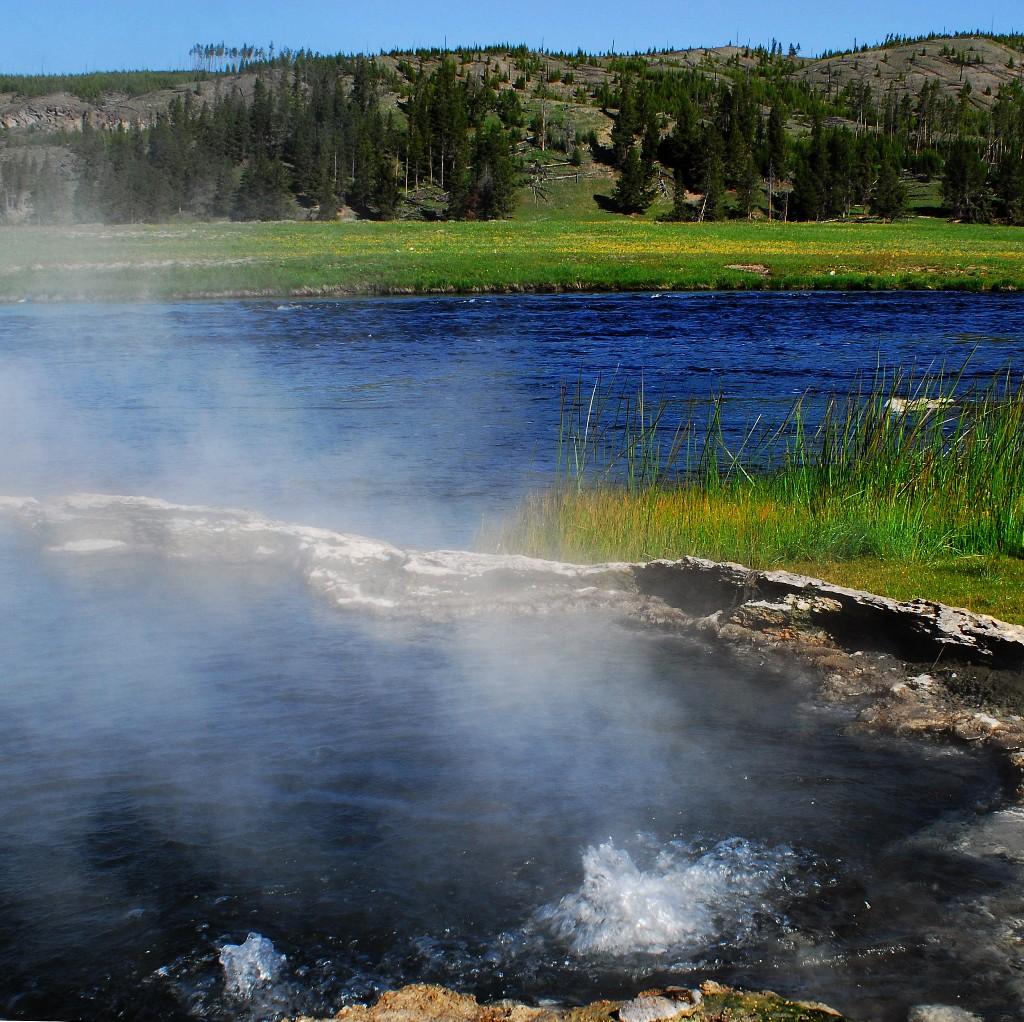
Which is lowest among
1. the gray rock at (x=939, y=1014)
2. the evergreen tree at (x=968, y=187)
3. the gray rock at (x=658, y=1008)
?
the gray rock at (x=939, y=1014)

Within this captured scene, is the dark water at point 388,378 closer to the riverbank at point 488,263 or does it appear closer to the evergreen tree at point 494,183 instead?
the riverbank at point 488,263

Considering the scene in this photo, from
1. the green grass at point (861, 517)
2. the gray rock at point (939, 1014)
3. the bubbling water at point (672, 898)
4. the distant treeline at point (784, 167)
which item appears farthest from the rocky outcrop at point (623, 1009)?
the distant treeline at point (784, 167)

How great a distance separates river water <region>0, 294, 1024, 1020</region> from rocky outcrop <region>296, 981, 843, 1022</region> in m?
0.24

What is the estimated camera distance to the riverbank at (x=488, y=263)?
4947cm

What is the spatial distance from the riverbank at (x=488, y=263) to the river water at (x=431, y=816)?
38020 mm

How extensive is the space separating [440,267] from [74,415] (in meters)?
34.2

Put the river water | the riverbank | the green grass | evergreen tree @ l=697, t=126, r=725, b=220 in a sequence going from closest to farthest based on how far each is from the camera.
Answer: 1. the river water
2. the green grass
3. the riverbank
4. evergreen tree @ l=697, t=126, r=725, b=220

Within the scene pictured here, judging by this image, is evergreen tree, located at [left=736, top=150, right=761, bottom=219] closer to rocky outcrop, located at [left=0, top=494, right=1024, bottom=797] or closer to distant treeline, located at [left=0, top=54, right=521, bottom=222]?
distant treeline, located at [left=0, top=54, right=521, bottom=222]

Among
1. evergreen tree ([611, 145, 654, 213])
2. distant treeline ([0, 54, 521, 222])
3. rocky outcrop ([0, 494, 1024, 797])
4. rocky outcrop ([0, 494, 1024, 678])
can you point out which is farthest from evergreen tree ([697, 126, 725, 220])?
rocky outcrop ([0, 494, 1024, 797])

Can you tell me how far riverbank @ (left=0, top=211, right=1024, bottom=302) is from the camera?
4947 cm

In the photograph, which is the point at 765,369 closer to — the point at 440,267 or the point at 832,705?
the point at 832,705

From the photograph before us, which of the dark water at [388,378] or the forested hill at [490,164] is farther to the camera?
the forested hill at [490,164]

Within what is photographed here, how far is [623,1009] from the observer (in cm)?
464

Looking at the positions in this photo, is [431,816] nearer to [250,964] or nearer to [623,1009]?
[250,964]
